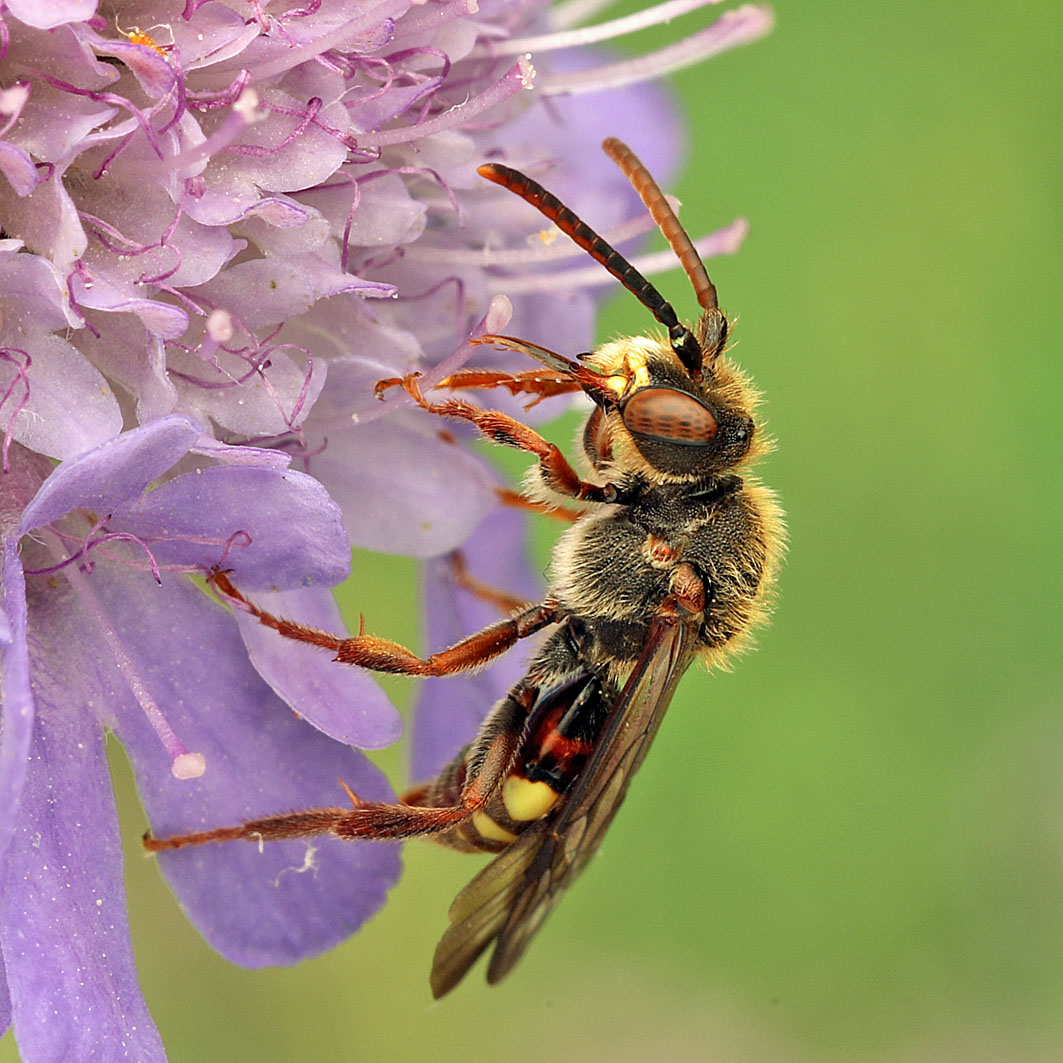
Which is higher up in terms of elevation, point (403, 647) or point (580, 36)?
point (580, 36)

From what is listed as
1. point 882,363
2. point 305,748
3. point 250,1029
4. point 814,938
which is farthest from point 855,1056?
point 305,748

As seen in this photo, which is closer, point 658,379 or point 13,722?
point 13,722

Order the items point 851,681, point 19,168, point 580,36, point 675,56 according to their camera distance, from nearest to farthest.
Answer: point 19,168 → point 580,36 → point 675,56 → point 851,681

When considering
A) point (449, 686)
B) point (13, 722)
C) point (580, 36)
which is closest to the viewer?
point (13, 722)

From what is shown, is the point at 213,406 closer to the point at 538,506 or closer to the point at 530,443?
the point at 530,443

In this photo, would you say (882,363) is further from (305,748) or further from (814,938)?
(305,748)

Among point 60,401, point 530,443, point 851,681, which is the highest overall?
point 60,401

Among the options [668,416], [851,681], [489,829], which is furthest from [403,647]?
[851,681]

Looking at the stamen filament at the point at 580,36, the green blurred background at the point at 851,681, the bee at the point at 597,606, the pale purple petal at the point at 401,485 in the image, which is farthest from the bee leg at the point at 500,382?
the green blurred background at the point at 851,681

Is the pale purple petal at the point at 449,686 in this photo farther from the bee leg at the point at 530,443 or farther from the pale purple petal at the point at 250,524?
the pale purple petal at the point at 250,524
